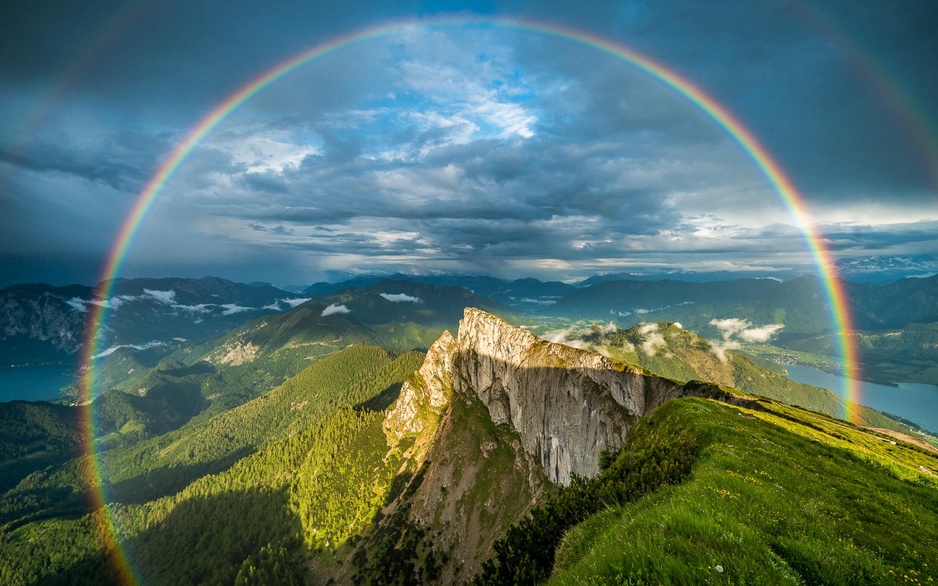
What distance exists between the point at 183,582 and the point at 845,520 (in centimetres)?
26392

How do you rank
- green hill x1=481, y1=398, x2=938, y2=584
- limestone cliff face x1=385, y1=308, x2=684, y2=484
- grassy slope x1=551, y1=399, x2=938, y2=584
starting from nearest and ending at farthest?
grassy slope x1=551, y1=399, x2=938, y2=584, green hill x1=481, y1=398, x2=938, y2=584, limestone cliff face x1=385, y1=308, x2=684, y2=484

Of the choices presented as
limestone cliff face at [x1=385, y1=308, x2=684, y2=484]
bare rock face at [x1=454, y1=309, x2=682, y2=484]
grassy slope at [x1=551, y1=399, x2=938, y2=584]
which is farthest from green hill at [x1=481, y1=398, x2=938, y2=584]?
limestone cliff face at [x1=385, y1=308, x2=684, y2=484]

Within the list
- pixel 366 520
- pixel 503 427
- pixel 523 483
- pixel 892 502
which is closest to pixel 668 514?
pixel 892 502

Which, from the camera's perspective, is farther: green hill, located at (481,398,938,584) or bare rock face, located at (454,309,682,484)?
bare rock face, located at (454,309,682,484)

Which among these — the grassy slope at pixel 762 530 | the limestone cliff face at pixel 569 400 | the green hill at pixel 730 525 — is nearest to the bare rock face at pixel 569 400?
the limestone cliff face at pixel 569 400

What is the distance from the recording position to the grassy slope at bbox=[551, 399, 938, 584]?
7629 millimetres

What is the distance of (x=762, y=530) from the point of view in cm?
1043

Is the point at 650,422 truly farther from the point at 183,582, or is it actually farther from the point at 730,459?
the point at 183,582

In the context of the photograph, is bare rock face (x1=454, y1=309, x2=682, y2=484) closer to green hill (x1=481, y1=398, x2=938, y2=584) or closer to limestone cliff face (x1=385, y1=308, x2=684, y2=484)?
limestone cliff face (x1=385, y1=308, x2=684, y2=484)

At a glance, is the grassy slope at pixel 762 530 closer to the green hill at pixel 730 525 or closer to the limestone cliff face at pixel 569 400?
the green hill at pixel 730 525

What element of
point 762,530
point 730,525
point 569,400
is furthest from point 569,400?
point 730,525

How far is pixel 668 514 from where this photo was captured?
10.1 metres

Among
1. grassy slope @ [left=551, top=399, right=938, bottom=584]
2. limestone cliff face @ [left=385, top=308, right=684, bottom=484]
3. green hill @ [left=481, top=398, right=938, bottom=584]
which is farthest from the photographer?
limestone cliff face @ [left=385, top=308, right=684, bottom=484]

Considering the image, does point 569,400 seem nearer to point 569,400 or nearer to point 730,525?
point 569,400
